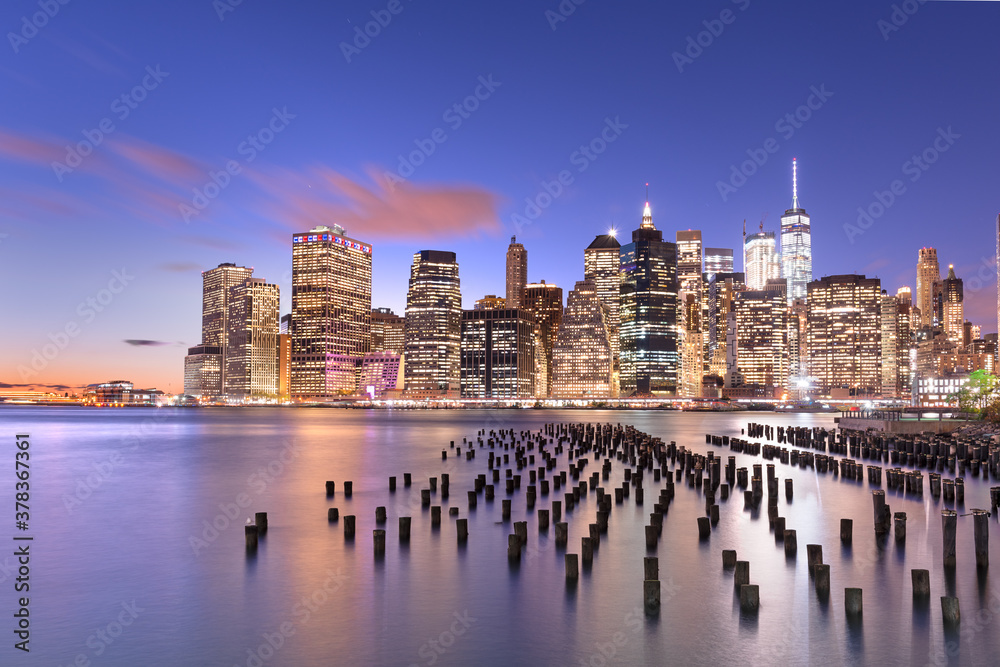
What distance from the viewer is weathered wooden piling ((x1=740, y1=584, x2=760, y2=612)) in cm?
1731

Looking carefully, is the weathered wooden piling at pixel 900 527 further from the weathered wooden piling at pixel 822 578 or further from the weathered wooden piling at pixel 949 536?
the weathered wooden piling at pixel 822 578

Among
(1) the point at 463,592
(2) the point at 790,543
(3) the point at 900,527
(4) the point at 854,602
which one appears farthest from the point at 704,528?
(1) the point at 463,592

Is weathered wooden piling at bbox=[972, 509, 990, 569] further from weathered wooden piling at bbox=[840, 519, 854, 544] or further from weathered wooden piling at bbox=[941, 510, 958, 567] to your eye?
weathered wooden piling at bbox=[840, 519, 854, 544]

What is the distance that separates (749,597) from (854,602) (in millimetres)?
2109

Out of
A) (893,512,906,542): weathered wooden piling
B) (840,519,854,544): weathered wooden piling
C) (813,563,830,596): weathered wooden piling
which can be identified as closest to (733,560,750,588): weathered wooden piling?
(813,563,830,596): weathered wooden piling

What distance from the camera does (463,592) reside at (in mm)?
19234

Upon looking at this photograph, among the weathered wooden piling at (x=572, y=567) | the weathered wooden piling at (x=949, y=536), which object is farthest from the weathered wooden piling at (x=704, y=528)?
the weathered wooden piling at (x=572, y=567)

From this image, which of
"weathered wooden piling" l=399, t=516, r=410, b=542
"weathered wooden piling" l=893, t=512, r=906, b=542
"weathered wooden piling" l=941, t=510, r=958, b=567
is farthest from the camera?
"weathered wooden piling" l=399, t=516, r=410, b=542

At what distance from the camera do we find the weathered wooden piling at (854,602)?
54.5 feet

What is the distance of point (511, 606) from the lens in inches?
709

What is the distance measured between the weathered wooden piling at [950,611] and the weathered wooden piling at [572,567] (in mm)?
7963

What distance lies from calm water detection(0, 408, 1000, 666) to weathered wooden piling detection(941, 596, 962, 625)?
25 cm

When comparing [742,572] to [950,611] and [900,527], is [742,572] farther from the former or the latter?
[900,527]

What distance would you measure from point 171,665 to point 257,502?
20.9 metres
